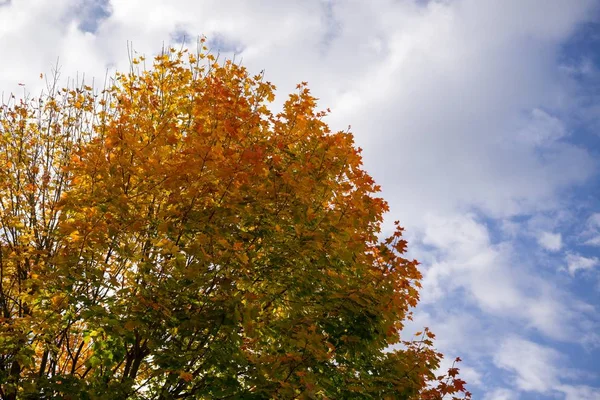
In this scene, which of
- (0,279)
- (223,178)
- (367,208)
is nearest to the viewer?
(223,178)

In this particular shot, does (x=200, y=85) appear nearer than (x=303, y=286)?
No

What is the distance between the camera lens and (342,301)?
849cm

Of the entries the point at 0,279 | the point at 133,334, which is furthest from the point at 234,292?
the point at 0,279

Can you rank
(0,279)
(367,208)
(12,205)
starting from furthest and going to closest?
(12,205) → (0,279) → (367,208)

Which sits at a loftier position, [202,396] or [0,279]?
[0,279]

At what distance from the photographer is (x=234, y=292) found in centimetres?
814

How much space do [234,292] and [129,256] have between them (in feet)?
5.87

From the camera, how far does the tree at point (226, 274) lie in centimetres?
764

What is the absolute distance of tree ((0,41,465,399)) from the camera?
7637mm

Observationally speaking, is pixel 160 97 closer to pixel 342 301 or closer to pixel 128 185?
pixel 128 185

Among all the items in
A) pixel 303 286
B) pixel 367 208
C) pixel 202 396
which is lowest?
pixel 202 396

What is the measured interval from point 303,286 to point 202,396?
8.48ft

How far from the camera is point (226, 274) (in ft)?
25.2

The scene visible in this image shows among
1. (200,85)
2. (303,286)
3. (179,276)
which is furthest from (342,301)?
(200,85)
